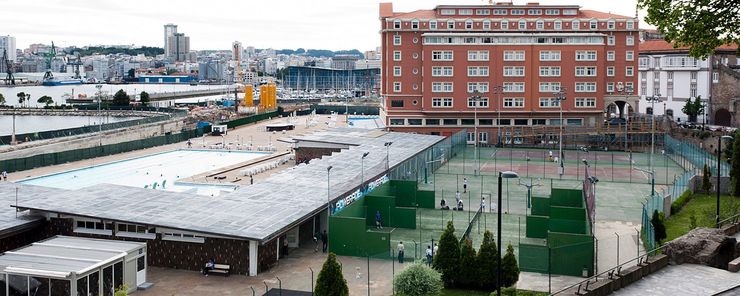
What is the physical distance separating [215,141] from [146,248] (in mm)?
53053

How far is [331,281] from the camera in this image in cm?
2152

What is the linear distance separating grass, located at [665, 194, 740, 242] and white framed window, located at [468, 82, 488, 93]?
1148 inches

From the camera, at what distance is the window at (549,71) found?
228 feet

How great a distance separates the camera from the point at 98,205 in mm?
30172

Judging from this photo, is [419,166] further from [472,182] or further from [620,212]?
[620,212]

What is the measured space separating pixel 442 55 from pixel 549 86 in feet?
32.8

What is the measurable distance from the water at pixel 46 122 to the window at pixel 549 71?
2777 inches

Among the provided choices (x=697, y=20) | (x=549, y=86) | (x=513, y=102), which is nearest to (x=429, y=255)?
(x=697, y=20)

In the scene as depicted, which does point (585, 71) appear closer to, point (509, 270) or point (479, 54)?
point (479, 54)

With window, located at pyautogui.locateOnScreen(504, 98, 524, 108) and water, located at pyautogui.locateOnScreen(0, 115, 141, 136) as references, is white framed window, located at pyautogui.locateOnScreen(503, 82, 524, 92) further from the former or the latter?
water, located at pyautogui.locateOnScreen(0, 115, 141, 136)

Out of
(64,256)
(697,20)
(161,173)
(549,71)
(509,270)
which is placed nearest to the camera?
(697,20)

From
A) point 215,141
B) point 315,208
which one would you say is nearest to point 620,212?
point 315,208

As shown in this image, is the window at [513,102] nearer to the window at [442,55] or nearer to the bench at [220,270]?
the window at [442,55]

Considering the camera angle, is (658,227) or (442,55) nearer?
(658,227)
